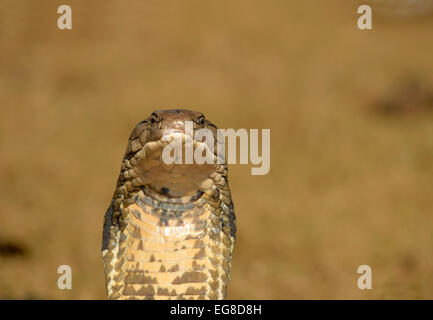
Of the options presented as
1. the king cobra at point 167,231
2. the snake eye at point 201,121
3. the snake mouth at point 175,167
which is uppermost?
the snake eye at point 201,121

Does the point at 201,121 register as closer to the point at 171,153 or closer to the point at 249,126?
the point at 171,153

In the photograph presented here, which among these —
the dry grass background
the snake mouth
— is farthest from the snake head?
the dry grass background

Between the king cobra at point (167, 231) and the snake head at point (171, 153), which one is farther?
the king cobra at point (167, 231)

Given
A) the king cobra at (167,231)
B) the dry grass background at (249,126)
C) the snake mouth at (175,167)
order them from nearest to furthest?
the snake mouth at (175,167) → the king cobra at (167,231) → the dry grass background at (249,126)

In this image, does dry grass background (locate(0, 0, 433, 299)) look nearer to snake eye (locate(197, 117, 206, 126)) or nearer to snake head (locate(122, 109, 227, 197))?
snake head (locate(122, 109, 227, 197))

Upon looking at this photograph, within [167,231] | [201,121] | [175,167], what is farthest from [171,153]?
[167,231]

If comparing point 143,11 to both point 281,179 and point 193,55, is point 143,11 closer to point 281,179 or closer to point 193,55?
point 193,55

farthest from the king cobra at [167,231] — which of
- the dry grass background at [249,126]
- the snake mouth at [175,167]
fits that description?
the dry grass background at [249,126]

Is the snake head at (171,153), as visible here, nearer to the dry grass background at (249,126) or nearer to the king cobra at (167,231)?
the king cobra at (167,231)
